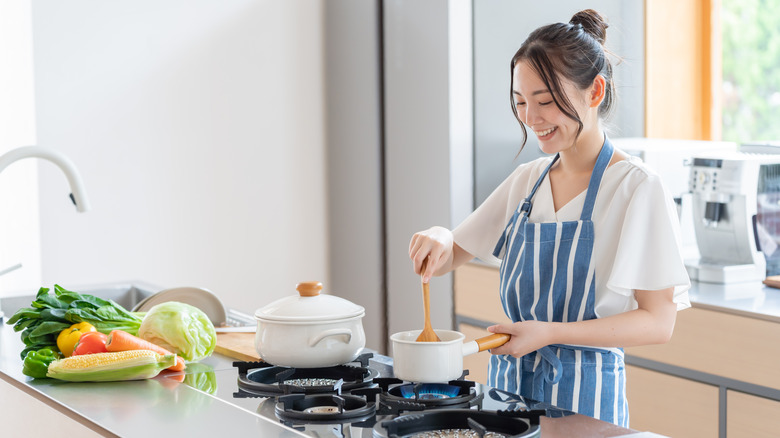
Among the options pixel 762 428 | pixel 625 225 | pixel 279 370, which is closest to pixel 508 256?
pixel 625 225

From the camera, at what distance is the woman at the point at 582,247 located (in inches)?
57.0

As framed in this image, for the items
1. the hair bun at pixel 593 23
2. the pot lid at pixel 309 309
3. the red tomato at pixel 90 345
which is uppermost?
the hair bun at pixel 593 23

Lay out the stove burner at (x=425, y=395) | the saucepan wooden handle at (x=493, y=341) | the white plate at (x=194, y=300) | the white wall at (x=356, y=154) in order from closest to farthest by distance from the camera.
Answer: the stove burner at (x=425, y=395), the saucepan wooden handle at (x=493, y=341), the white plate at (x=194, y=300), the white wall at (x=356, y=154)

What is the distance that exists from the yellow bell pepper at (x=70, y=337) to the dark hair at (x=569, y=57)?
2.94ft

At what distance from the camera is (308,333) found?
4.47 ft

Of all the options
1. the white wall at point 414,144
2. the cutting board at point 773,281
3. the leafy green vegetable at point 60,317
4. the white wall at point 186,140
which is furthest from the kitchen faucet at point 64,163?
the cutting board at point 773,281

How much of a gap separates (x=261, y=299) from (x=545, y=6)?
1691mm

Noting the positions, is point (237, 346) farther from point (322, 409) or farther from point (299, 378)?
point (322, 409)

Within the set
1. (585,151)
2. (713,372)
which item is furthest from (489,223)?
(713,372)

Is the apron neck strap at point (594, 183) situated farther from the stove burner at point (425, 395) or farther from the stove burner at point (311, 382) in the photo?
the stove burner at point (311, 382)

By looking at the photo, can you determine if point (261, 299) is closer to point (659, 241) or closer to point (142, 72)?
point (142, 72)

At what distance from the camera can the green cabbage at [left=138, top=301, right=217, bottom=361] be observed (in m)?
1.53

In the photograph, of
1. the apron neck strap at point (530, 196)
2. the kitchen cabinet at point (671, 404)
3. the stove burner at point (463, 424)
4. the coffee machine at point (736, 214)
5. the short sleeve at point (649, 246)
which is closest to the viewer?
the stove burner at point (463, 424)

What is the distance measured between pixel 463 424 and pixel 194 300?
3.21 feet
